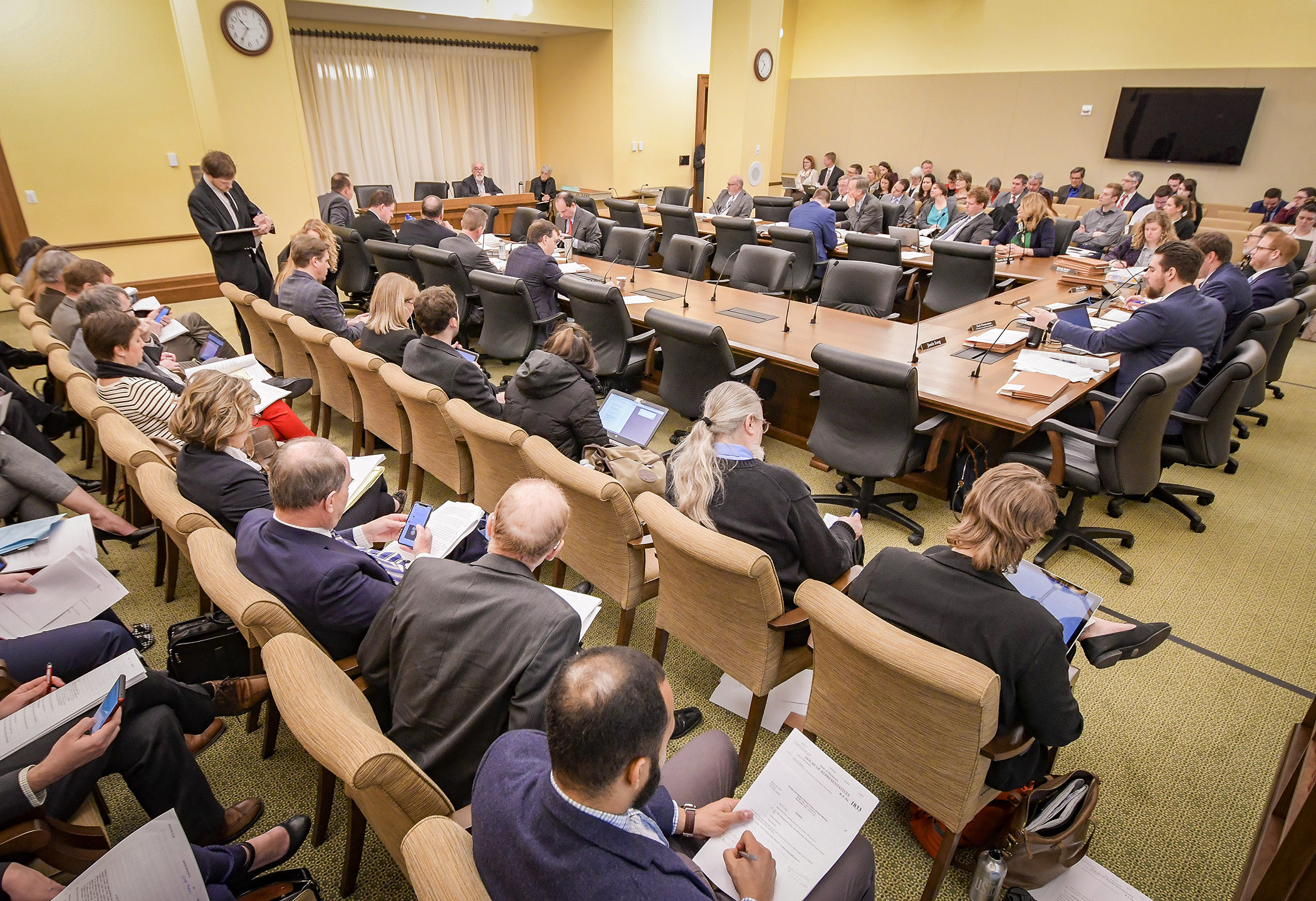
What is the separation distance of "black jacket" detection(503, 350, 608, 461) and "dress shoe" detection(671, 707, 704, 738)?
130 cm

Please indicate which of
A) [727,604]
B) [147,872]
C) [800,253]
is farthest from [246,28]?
[147,872]

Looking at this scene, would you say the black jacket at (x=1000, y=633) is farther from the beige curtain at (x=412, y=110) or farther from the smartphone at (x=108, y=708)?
the beige curtain at (x=412, y=110)

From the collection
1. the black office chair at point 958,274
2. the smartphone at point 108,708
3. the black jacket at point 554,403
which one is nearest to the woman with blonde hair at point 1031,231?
the black office chair at point 958,274

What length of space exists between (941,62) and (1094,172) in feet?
9.78

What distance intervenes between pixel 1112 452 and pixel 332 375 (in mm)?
3833

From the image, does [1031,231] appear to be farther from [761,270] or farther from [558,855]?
[558,855]

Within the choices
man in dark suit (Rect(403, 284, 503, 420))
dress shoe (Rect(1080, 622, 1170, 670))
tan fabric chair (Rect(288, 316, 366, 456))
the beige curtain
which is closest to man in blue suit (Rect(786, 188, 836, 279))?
man in dark suit (Rect(403, 284, 503, 420))

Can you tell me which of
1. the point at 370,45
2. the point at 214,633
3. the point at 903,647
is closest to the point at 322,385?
the point at 214,633

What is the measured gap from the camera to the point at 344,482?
1.87 m

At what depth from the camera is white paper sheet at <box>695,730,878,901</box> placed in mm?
1380

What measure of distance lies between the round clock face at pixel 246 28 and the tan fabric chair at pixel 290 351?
4348mm

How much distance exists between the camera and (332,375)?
3830 millimetres

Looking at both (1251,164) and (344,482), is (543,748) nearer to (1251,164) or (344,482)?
(344,482)

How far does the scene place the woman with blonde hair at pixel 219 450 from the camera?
2193mm
